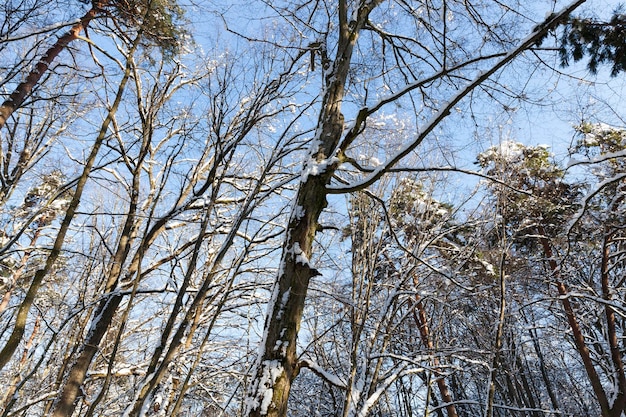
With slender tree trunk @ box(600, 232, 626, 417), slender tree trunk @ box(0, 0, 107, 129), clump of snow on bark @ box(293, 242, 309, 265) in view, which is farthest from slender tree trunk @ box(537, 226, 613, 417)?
→ slender tree trunk @ box(0, 0, 107, 129)

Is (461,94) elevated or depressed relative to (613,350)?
depressed

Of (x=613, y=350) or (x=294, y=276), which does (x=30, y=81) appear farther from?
(x=613, y=350)

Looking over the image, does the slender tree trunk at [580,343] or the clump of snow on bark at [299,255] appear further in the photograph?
the slender tree trunk at [580,343]

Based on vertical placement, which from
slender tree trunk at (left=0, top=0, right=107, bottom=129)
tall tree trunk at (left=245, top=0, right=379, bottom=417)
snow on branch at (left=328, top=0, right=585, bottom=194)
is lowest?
tall tree trunk at (left=245, top=0, right=379, bottom=417)

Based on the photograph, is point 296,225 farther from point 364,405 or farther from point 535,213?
point 535,213

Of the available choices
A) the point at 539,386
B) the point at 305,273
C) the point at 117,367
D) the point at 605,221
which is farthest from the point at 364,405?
the point at 539,386

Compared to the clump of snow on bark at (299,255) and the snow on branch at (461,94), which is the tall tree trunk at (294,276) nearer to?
the clump of snow on bark at (299,255)

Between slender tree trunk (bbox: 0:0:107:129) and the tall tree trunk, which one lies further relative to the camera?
slender tree trunk (bbox: 0:0:107:129)

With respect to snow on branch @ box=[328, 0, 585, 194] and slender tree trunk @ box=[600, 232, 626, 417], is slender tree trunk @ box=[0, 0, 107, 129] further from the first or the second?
slender tree trunk @ box=[600, 232, 626, 417]

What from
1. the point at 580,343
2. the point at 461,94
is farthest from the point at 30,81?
the point at 580,343

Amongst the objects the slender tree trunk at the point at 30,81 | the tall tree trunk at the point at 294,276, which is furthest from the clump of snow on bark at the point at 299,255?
the slender tree trunk at the point at 30,81

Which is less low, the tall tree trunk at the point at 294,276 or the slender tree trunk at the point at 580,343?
the slender tree trunk at the point at 580,343

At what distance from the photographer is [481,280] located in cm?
955

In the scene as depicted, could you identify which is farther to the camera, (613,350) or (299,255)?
(613,350)
